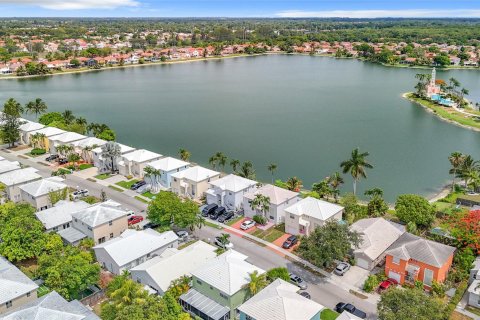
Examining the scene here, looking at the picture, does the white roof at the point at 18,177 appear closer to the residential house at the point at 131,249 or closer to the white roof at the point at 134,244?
the white roof at the point at 134,244

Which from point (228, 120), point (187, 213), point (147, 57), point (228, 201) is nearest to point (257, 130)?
point (228, 120)

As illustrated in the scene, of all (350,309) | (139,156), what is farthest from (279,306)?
(139,156)

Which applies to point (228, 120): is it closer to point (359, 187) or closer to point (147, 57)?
point (359, 187)

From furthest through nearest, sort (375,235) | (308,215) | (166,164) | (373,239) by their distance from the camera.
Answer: (166,164), (308,215), (375,235), (373,239)

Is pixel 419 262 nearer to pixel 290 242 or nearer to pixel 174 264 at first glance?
pixel 290 242

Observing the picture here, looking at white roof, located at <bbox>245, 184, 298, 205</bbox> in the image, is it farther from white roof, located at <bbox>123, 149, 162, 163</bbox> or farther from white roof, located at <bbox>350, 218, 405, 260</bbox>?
white roof, located at <bbox>123, 149, 162, 163</bbox>

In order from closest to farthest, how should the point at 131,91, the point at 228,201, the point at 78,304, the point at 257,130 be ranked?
the point at 78,304 → the point at 228,201 → the point at 257,130 → the point at 131,91

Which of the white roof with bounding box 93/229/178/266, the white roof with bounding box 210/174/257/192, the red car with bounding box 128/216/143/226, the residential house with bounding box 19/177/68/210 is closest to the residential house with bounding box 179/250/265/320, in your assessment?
the white roof with bounding box 93/229/178/266
